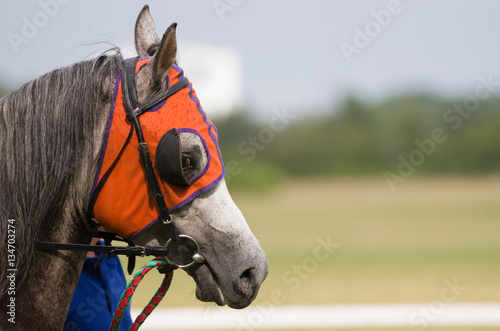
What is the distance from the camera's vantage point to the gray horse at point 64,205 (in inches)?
79.4

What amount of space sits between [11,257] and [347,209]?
30.8m

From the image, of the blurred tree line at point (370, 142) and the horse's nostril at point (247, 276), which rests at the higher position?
the horse's nostril at point (247, 276)

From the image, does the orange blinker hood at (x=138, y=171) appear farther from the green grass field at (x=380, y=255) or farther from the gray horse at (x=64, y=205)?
the green grass field at (x=380, y=255)

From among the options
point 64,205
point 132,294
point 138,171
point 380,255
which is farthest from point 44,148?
point 380,255

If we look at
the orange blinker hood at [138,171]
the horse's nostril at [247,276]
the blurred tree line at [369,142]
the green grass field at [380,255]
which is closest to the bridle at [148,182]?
the orange blinker hood at [138,171]

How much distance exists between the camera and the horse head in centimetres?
204

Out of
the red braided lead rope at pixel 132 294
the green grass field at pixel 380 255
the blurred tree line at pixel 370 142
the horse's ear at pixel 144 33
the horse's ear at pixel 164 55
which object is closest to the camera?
the horse's ear at pixel 164 55

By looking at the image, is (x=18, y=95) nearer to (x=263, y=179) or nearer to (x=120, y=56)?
(x=120, y=56)

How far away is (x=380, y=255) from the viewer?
14.7 metres

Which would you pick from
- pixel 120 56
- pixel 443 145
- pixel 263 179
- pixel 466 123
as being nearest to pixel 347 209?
pixel 263 179

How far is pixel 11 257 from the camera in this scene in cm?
201

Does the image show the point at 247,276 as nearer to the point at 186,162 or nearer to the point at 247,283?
the point at 247,283

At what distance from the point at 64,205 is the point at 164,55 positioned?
635mm

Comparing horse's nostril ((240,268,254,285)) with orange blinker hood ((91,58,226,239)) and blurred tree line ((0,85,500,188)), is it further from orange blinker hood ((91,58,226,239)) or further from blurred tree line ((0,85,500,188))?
blurred tree line ((0,85,500,188))
